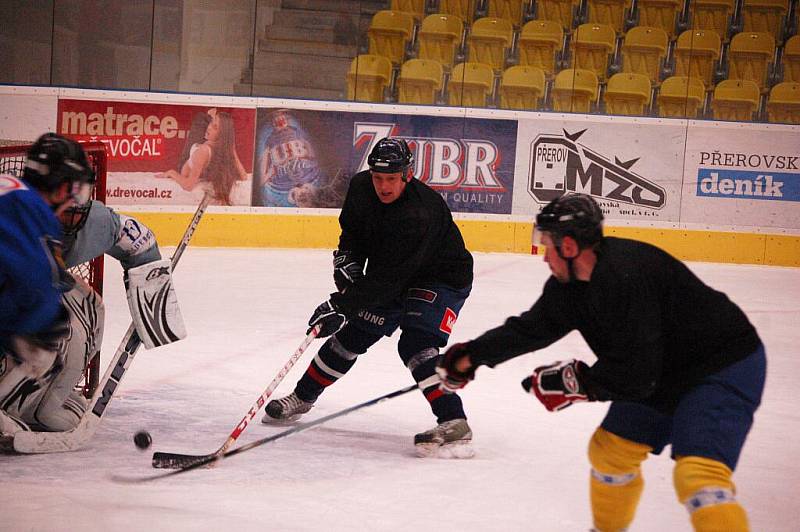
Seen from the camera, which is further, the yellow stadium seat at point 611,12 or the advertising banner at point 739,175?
the yellow stadium seat at point 611,12

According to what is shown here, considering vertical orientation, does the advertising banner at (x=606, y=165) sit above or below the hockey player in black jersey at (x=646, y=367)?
above

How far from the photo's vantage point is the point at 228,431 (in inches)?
145

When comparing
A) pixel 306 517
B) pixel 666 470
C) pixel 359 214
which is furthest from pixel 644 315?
pixel 359 214

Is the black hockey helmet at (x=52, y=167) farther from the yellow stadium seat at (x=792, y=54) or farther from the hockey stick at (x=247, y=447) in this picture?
the yellow stadium seat at (x=792, y=54)

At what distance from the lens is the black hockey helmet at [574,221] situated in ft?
7.42

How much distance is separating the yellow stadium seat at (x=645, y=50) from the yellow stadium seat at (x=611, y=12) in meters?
0.18

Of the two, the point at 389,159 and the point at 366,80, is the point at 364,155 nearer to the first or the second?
the point at 366,80

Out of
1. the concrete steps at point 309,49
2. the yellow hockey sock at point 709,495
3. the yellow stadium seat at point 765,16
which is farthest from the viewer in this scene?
the yellow stadium seat at point 765,16

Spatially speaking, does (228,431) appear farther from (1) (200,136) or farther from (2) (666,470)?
(1) (200,136)

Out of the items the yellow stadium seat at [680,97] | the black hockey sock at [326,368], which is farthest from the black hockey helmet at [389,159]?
the yellow stadium seat at [680,97]

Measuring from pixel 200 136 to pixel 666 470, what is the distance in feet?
17.8

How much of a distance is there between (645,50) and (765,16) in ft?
3.87

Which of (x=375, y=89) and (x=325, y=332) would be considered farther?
(x=375, y=89)

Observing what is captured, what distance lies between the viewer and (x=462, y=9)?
935cm
